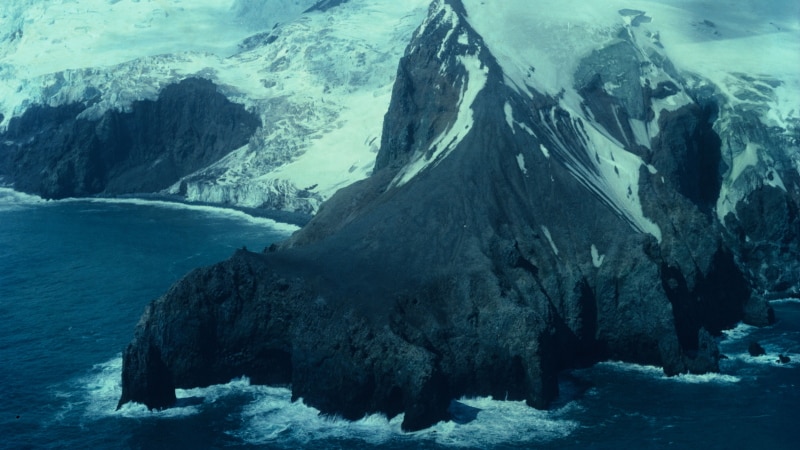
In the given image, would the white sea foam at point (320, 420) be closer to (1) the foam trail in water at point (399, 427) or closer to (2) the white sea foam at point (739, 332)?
(1) the foam trail in water at point (399, 427)

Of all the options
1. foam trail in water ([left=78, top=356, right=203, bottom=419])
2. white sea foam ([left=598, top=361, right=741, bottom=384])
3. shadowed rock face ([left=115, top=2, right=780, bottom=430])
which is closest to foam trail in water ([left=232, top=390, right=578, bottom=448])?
shadowed rock face ([left=115, top=2, right=780, bottom=430])

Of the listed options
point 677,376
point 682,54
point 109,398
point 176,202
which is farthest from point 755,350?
point 176,202

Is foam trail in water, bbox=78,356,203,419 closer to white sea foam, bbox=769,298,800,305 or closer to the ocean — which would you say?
the ocean

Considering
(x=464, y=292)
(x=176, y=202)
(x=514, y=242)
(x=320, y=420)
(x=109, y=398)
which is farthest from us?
(x=176, y=202)

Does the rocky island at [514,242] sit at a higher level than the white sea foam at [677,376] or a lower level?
higher

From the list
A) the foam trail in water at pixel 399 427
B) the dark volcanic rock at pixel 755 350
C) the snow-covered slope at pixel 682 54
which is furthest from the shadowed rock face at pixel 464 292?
the snow-covered slope at pixel 682 54

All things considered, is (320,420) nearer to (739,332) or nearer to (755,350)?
(755,350)
